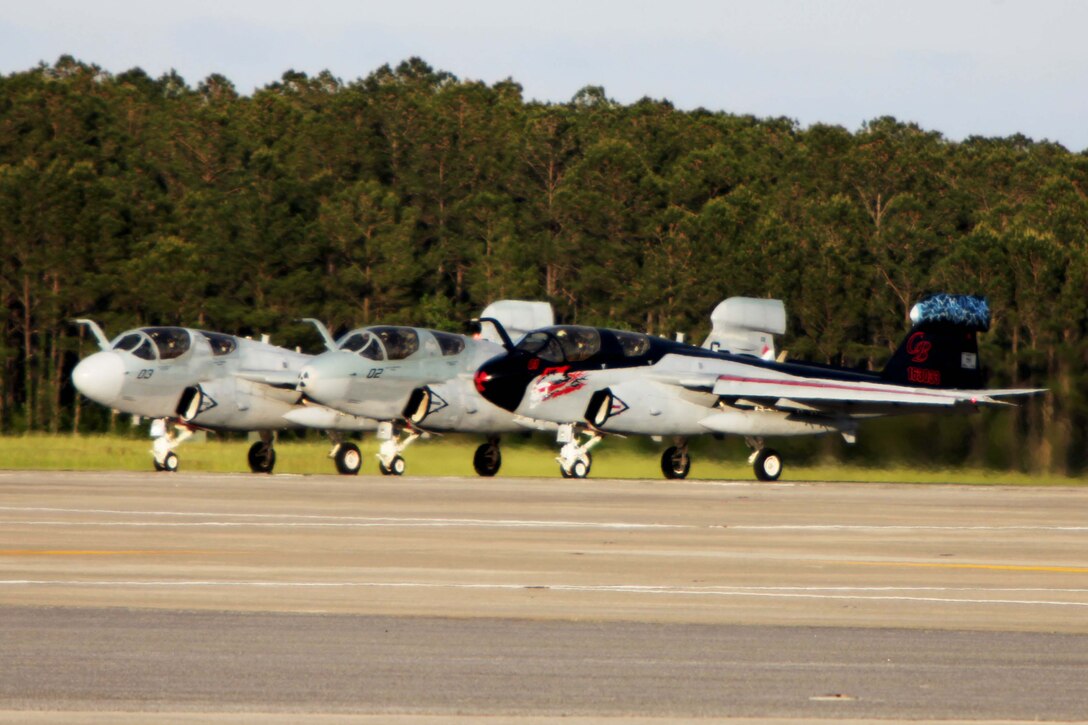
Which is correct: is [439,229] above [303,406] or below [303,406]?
above

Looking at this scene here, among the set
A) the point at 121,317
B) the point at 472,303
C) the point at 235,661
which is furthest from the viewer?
the point at 472,303

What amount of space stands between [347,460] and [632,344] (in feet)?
19.4

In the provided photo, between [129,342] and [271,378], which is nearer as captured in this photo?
[129,342]

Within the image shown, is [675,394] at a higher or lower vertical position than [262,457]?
higher

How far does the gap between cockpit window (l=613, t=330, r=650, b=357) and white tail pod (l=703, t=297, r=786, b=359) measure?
382 cm

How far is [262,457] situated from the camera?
108 feet

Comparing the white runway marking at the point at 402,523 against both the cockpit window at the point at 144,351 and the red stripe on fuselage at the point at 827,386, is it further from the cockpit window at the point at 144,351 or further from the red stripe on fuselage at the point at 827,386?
the cockpit window at the point at 144,351

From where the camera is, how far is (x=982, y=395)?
3088 cm

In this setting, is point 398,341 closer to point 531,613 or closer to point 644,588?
point 644,588

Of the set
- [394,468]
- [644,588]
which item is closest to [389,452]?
[394,468]

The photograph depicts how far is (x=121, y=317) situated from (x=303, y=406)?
32.7m

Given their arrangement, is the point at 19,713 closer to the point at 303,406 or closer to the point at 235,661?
the point at 235,661

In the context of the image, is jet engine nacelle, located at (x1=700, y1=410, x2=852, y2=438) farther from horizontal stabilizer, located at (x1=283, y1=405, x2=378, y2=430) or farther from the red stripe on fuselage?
horizontal stabilizer, located at (x1=283, y1=405, x2=378, y2=430)

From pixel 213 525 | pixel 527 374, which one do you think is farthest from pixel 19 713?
pixel 527 374
